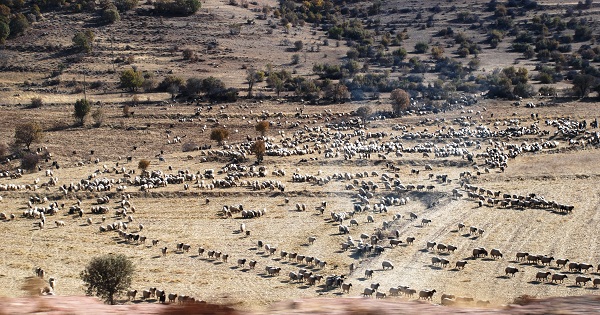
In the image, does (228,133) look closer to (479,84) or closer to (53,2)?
(479,84)

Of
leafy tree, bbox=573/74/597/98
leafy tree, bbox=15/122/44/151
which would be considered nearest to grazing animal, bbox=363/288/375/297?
leafy tree, bbox=15/122/44/151

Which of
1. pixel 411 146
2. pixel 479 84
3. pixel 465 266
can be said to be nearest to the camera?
pixel 465 266

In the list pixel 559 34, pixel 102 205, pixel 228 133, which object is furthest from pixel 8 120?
pixel 559 34

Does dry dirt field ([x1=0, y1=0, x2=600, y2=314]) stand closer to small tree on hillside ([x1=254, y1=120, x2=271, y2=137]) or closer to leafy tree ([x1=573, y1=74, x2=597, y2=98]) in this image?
small tree on hillside ([x1=254, y1=120, x2=271, y2=137])

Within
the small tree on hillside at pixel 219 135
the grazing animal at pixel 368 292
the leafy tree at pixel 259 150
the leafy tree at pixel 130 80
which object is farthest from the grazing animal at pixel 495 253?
the leafy tree at pixel 130 80

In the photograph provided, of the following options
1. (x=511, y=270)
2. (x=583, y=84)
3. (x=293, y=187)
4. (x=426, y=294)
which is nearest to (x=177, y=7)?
(x=583, y=84)

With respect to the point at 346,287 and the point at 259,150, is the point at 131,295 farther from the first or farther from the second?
the point at 259,150
